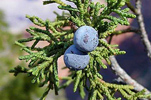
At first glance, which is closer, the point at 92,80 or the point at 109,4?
the point at 109,4

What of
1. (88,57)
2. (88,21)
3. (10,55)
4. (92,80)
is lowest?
(10,55)

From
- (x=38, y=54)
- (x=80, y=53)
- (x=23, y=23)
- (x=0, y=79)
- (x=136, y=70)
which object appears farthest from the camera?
(x=23, y=23)

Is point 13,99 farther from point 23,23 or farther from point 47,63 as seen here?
point 23,23

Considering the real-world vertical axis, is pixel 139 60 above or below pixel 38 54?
below

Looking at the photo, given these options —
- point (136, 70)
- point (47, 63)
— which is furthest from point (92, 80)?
point (136, 70)

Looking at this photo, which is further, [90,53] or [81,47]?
[90,53]

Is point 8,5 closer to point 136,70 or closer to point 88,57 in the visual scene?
point 136,70

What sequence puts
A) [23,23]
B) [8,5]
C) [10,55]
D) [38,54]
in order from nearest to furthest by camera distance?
[38,54]
[10,55]
[23,23]
[8,5]
